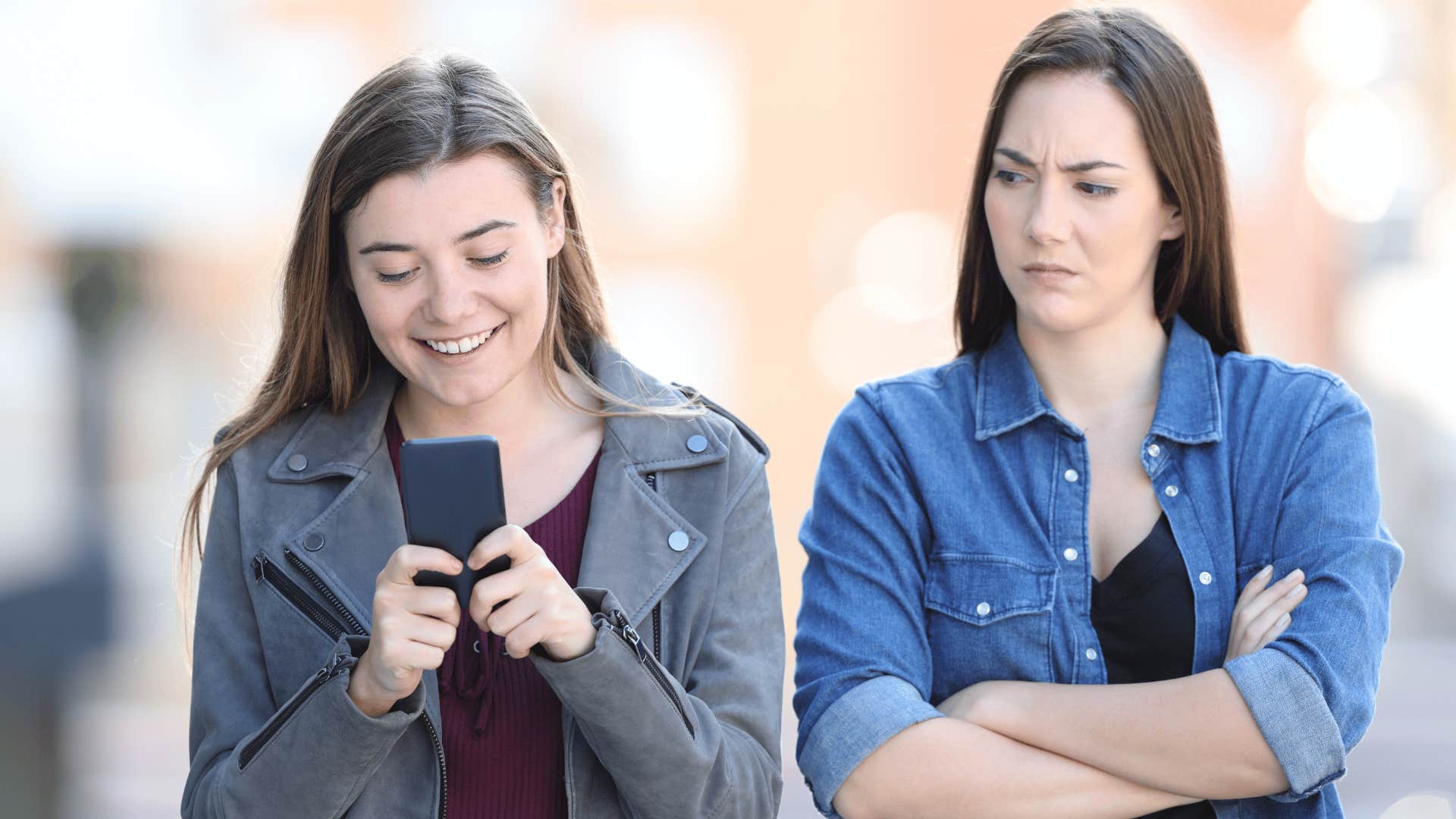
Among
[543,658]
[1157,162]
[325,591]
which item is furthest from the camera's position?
[1157,162]

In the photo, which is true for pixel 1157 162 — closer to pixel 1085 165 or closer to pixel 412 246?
pixel 1085 165

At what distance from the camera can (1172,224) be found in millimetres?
2365

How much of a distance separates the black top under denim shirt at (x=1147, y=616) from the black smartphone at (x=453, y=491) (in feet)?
3.17

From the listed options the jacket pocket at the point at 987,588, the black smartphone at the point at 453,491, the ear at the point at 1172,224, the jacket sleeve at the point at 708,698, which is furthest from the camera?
the ear at the point at 1172,224

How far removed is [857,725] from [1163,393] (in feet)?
2.38

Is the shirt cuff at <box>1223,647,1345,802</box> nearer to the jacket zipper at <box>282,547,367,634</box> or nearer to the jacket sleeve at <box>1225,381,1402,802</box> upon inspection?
the jacket sleeve at <box>1225,381,1402,802</box>

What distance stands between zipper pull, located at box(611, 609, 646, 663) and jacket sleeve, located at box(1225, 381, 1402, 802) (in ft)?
2.75

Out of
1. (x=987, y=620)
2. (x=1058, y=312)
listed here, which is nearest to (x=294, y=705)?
(x=987, y=620)

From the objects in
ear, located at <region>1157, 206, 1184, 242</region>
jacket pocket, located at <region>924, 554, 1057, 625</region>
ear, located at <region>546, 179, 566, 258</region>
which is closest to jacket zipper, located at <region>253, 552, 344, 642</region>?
ear, located at <region>546, 179, 566, 258</region>

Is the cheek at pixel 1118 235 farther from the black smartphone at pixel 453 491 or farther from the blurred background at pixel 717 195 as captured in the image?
the blurred background at pixel 717 195

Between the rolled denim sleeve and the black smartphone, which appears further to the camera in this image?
the rolled denim sleeve

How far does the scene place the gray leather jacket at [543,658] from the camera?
6.38 ft

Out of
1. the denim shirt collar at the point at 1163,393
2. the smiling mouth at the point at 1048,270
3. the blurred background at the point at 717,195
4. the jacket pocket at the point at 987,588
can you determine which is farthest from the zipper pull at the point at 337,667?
the blurred background at the point at 717,195

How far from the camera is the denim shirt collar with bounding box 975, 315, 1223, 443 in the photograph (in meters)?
2.31
